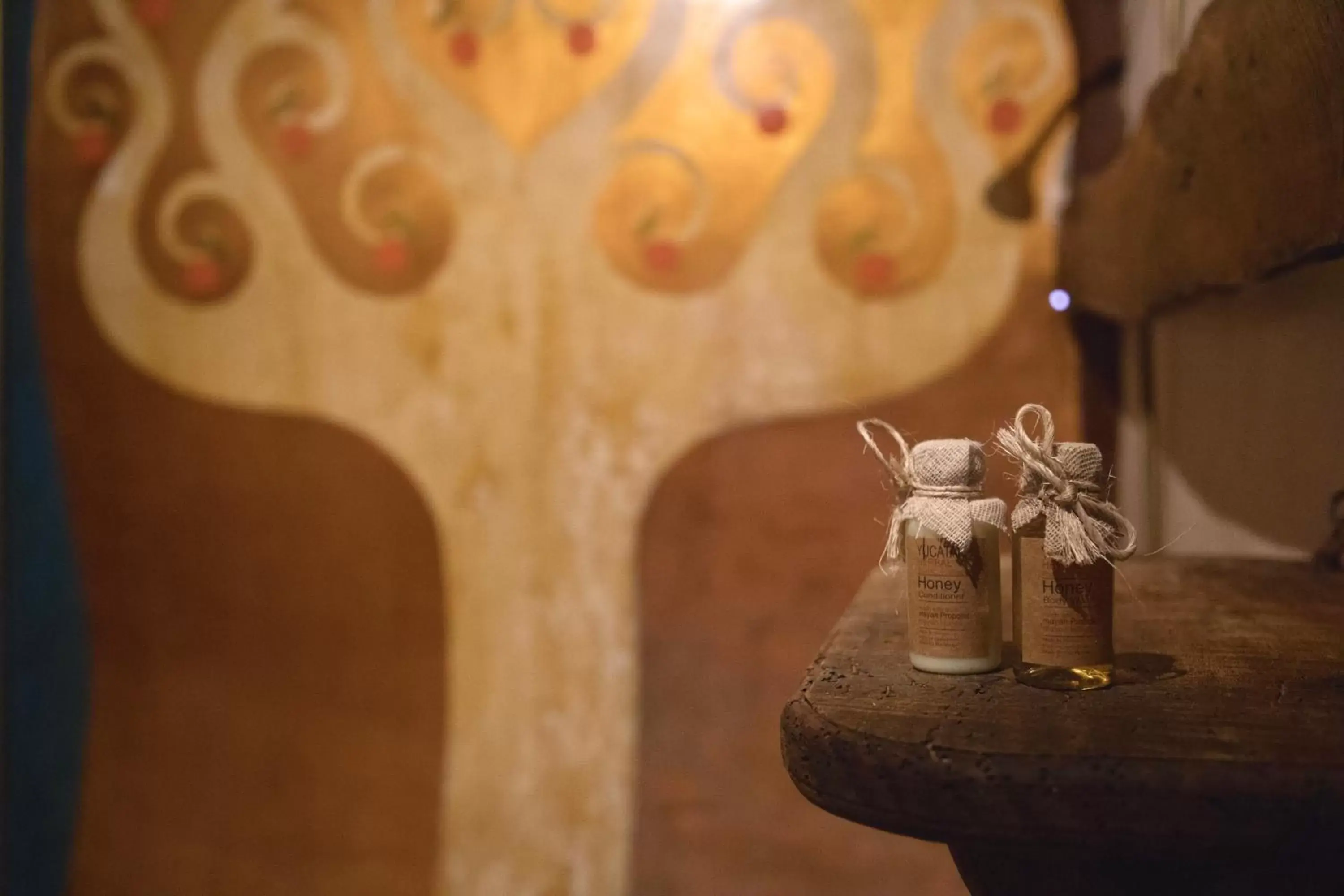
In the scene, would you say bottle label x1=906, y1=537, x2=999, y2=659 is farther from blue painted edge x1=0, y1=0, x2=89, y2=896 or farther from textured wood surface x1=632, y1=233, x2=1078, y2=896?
blue painted edge x1=0, y1=0, x2=89, y2=896

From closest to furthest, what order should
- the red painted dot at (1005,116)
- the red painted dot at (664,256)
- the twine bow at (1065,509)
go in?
the twine bow at (1065,509), the red painted dot at (1005,116), the red painted dot at (664,256)

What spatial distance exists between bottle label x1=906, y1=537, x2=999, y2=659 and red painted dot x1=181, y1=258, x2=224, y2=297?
4.87 feet

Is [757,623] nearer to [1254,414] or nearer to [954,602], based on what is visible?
[1254,414]

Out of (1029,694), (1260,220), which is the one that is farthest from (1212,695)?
(1260,220)

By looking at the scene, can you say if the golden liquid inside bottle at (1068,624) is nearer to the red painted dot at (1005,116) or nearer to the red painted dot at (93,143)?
the red painted dot at (1005,116)

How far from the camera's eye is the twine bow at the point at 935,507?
71 centimetres

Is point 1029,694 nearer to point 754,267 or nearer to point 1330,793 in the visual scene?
point 1330,793

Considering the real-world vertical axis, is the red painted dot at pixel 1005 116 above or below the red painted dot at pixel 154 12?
below

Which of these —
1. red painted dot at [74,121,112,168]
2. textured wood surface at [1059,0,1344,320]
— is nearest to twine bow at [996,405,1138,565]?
textured wood surface at [1059,0,1344,320]

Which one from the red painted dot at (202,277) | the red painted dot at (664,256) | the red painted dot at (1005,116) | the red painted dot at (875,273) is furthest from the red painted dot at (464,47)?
the red painted dot at (1005,116)

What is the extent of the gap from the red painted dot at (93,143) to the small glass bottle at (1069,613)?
176 cm

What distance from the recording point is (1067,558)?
674mm

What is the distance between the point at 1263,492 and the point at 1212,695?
2.41 feet

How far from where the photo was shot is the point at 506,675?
172cm
